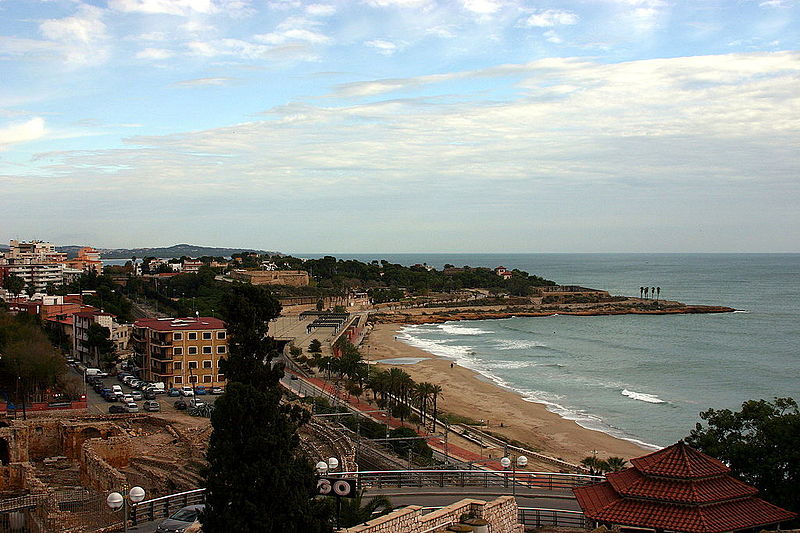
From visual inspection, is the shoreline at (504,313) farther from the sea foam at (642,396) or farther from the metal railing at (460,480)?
the metal railing at (460,480)

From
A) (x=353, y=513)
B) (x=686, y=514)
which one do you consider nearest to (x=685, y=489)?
(x=686, y=514)

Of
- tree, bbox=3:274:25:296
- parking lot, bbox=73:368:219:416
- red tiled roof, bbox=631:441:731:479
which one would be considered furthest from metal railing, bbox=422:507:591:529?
tree, bbox=3:274:25:296

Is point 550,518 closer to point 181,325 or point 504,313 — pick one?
point 181,325

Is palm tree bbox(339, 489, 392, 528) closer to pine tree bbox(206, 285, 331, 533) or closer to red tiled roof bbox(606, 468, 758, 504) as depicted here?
pine tree bbox(206, 285, 331, 533)

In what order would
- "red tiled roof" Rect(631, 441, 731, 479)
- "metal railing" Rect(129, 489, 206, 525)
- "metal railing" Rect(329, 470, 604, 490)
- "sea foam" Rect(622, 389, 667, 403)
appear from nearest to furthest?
1. "red tiled roof" Rect(631, 441, 731, 479)
2. "metal railing" Rect(129, 489, 206, 525)
3. "metal railing" Rect(329, 470, 604, 490)
4. "sea foam" Rect(622, 389, 667, 403)

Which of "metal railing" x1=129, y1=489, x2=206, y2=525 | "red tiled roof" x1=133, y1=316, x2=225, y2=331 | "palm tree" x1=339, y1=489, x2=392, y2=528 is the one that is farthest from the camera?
"red tiled roof" x1=133, y1=316, x2=225, y2=331

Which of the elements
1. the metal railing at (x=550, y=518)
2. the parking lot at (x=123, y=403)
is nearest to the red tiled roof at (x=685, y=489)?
the metal railing at (x=550, y=518)
